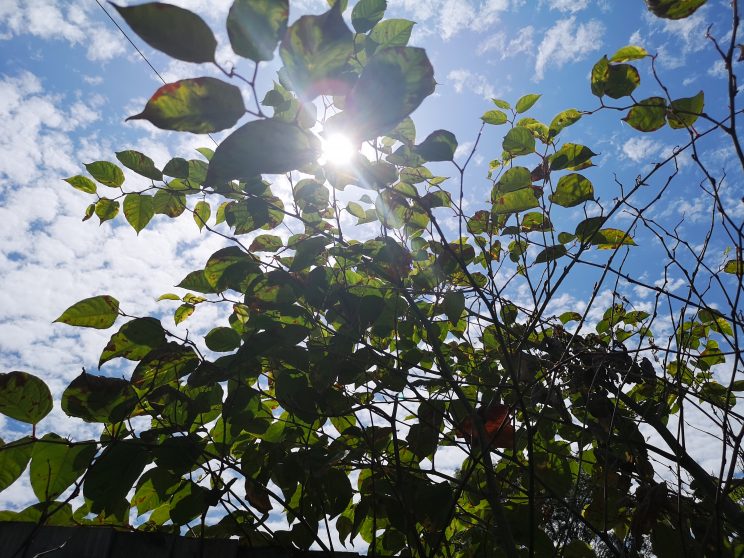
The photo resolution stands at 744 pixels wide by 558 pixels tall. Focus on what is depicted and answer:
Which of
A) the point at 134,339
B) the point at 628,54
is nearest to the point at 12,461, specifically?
the point at 134,339

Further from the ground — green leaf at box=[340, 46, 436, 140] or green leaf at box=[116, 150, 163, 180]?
green leaf at box=[116, 150, 163, 180]

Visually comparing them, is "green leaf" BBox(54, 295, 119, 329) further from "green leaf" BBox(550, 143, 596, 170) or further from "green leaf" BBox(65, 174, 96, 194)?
"green leaf" BBox(550, 143, 596, 170)

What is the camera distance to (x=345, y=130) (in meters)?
0.56

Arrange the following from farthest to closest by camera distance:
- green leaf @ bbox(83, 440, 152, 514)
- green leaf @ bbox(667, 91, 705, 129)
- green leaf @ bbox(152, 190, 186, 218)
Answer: green leaf @ bbox(152, 190, 186, 218)
green leaf @ bbox(667, 91, 705, 129)
green leaf @ bbox(83, 440, 152, 514)

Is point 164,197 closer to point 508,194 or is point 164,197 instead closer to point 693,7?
point 508,194

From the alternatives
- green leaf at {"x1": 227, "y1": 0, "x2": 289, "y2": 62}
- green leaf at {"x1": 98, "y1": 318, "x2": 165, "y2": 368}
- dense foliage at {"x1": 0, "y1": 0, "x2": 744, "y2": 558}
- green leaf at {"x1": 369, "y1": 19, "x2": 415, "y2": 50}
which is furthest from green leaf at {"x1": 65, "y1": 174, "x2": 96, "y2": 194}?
green leaf at {"x1": 227, "y1": 0, "x2": 289, "y2": 62}

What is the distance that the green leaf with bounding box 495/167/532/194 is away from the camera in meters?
1.22

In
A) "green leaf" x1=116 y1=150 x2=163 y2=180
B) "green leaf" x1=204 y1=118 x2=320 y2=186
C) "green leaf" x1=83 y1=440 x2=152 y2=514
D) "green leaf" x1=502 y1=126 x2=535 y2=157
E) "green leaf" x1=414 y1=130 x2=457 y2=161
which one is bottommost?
"green leaf" x1=83 y1=440 x2=152 y2=514

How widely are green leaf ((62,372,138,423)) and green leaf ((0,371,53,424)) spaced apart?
3cm

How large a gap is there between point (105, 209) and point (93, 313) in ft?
1.32

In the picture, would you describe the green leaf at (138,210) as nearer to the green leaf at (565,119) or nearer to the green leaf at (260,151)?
the green leaf at (260,151)

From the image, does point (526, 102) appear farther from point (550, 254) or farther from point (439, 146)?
point (439, 146)

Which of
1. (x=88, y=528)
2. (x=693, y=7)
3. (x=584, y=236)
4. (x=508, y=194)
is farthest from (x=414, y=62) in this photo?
(x=88, y=528)

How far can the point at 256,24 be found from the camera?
542 mm
